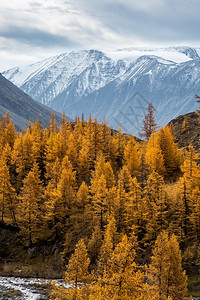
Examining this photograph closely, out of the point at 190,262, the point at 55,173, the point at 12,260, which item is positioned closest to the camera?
the point at 190,262

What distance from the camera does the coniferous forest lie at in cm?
3155

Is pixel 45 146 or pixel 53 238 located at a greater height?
pixel 45 146

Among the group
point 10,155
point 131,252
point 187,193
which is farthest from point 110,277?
point 10,155

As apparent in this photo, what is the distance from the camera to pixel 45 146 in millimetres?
67562

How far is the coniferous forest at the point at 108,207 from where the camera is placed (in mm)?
31547

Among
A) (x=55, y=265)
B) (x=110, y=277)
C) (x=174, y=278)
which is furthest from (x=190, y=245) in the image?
(x=110, y=277)

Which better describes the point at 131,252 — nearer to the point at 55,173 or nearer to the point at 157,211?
the point at 157,211

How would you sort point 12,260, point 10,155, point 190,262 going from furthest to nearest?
point 10,155 < point 12,260 < point 190,262

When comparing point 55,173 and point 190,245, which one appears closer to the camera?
point 190,245

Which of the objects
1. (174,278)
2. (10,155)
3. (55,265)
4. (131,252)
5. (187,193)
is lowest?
(55,265)

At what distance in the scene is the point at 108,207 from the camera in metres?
47.6

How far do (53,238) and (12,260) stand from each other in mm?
7569

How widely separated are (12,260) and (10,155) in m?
24.1

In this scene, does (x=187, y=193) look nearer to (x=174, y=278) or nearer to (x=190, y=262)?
(x=190, y=262)
